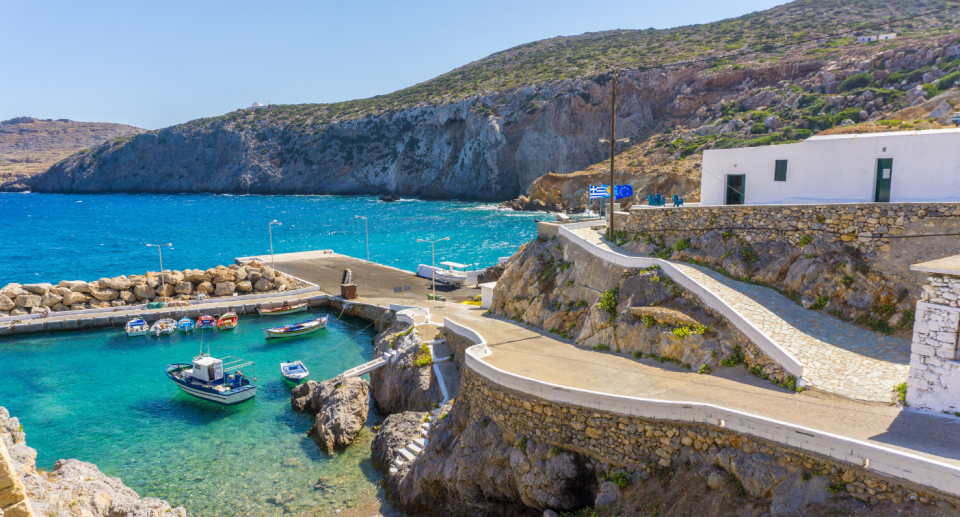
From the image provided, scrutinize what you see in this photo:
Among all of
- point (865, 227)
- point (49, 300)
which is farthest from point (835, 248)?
point (49, 300)

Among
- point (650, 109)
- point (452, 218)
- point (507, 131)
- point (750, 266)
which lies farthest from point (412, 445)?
point (507, 131)

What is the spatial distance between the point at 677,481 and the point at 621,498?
1363 millimetres

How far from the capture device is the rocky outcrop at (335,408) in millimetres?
21906

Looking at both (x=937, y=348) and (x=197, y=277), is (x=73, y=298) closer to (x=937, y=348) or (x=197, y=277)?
(x=197, y=277)

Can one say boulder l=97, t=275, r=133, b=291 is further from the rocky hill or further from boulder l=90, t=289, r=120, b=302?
the rocky hill

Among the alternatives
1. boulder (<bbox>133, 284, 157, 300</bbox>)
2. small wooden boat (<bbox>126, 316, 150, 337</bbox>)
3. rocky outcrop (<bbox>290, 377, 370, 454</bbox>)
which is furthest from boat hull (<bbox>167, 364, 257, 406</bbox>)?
boulder (<bbox>133, 284, 157, 300</bbox>)

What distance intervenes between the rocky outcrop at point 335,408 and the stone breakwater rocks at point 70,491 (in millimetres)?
7549

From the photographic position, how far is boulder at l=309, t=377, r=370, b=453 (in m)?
21.8

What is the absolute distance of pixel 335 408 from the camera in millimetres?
22797

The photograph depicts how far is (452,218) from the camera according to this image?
344 ft

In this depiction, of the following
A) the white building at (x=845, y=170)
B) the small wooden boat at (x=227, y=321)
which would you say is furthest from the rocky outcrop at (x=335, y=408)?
the white building at (x=845, y=170)

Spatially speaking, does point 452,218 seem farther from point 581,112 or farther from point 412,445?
point 412,445

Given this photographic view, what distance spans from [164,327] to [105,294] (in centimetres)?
827

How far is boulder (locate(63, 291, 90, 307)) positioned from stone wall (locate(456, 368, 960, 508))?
131 ft
